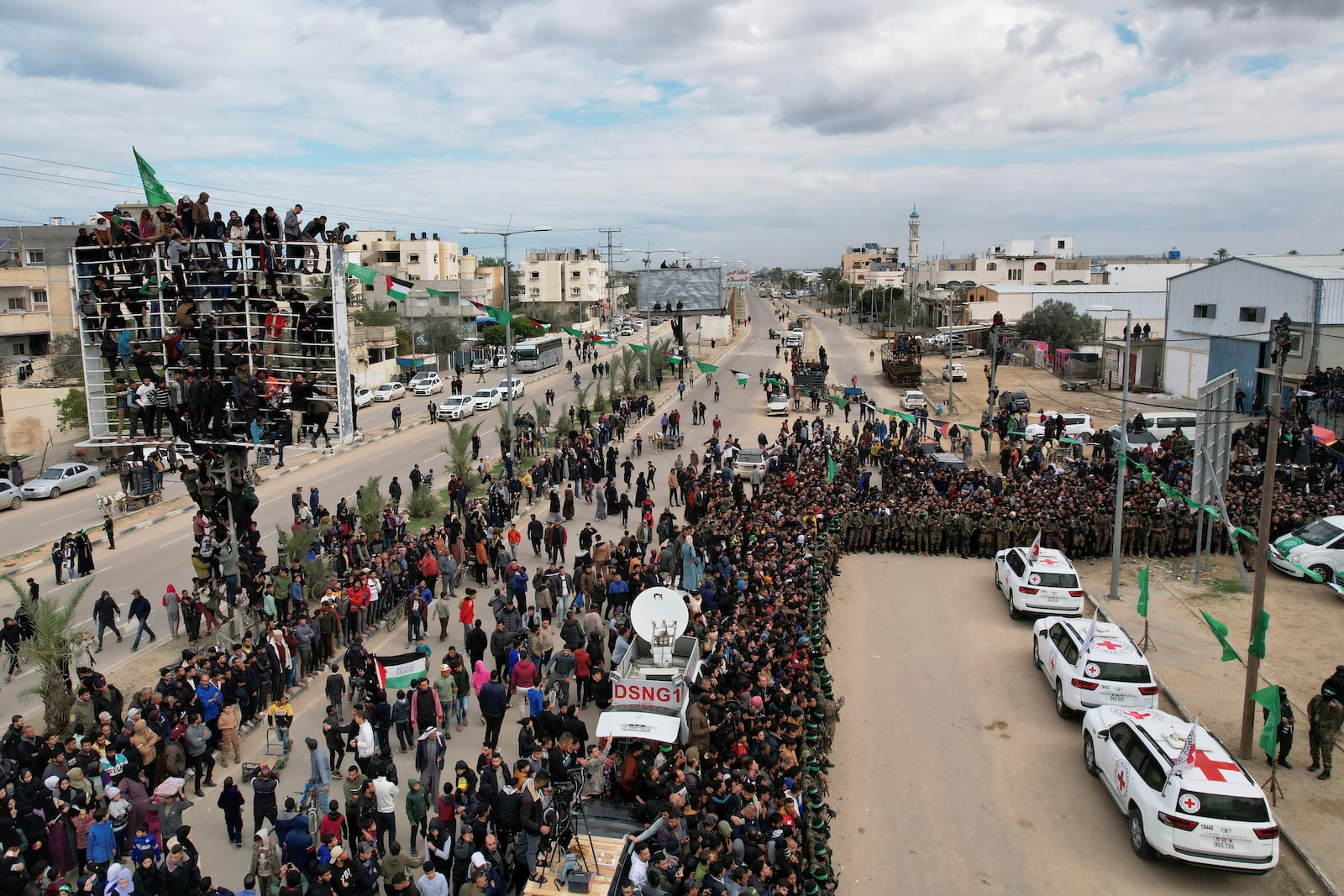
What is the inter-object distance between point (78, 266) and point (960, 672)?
17.8 meters

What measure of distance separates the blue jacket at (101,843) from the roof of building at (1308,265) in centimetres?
4423

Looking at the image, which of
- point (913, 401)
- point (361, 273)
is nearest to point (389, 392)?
point (913, 401)

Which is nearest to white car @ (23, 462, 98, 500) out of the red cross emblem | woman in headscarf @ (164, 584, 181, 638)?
woman in headscarf @ (164, 584, 181, 638)

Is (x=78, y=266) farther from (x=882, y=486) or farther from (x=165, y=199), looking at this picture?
(x=882, y=486)

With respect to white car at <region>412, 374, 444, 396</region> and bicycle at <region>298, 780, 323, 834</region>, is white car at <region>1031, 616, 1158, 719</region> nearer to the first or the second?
bicycle at <region>298, 780, 323, 834</region>

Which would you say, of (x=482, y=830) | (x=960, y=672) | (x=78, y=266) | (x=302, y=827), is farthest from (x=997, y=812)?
(x=78, y=266)

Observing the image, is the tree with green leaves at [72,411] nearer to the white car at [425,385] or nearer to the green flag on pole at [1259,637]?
the white car at [425,385]

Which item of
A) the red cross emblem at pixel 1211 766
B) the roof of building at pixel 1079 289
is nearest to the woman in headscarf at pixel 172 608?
the red cross emblem at pixel 1211 766

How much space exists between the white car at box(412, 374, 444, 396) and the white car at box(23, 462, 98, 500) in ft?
74.1

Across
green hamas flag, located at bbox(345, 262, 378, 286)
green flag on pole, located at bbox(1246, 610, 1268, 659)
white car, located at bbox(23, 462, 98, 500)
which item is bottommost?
white car, located at bbox(23, 462, 98, 500)

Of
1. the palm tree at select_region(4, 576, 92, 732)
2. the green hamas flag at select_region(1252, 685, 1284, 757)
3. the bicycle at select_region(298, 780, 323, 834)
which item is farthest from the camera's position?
the palm tree at select_region(4, 576, 92, 732)

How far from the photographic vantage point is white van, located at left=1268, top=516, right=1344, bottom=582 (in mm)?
21141

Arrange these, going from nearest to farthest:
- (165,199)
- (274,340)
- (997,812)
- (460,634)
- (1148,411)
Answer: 1. (997,812)
2. (274,340)
3. (460,634)
4. (165,199)
5. (1148,411)

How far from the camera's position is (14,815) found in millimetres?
10211
